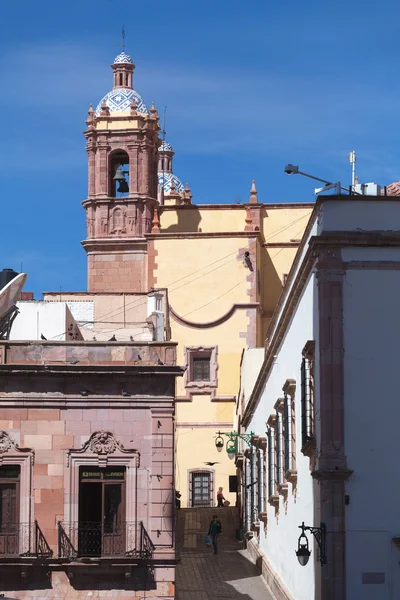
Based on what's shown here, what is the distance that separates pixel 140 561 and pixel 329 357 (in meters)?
8.58

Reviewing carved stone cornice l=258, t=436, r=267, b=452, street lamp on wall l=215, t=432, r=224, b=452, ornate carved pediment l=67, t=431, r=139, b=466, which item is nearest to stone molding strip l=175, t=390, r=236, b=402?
street lamp on wall l=215, t=432, r=224, b=452

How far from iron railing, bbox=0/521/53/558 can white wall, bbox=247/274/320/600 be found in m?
5.44

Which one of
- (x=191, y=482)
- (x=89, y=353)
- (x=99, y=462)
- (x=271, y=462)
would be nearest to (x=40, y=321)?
(x=89, y=353)

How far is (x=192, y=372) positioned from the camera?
66000mm

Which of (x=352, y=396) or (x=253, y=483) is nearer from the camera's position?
(x=352, y=396)

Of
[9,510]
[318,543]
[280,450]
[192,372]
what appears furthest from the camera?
[192,372]

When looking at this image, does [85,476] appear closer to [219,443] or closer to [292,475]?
[292,475]

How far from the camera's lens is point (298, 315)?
36031 mm

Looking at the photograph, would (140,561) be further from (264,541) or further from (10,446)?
(264,541)

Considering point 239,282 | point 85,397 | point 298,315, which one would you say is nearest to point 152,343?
point 85,397

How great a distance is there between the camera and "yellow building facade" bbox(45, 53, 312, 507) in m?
65.6

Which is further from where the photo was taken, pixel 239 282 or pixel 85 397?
pixel 239 282

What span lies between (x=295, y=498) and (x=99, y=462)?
468cm

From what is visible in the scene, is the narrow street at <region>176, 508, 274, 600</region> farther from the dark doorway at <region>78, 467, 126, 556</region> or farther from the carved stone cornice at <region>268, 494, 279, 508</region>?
the dark doorway at <region>78, 467, 126, 556</region>
